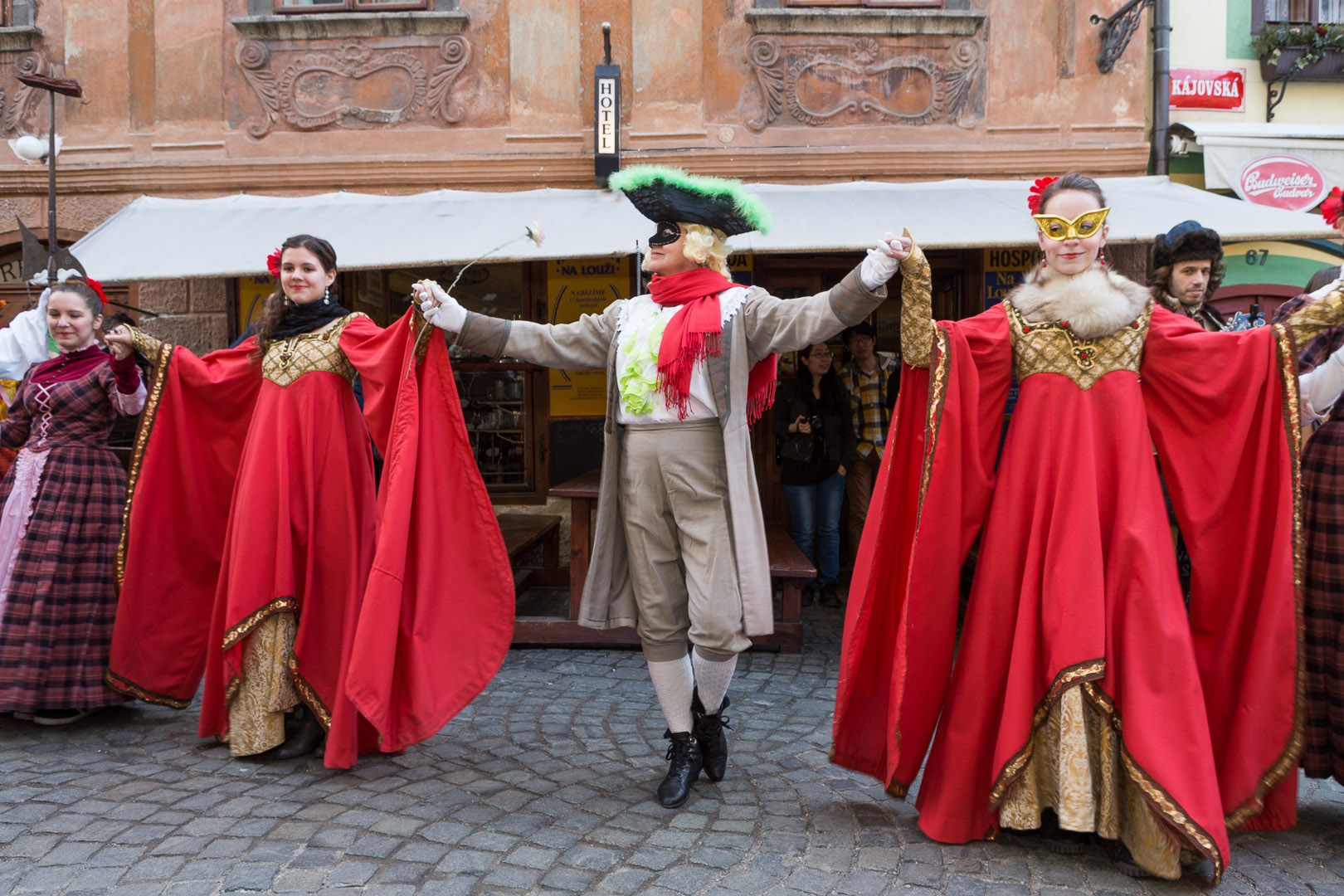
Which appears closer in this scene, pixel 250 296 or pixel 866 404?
pixel 866 404

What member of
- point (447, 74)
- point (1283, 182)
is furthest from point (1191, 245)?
point (447, 74)

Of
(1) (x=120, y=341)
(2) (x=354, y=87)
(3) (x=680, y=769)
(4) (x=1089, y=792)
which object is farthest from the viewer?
(2) (x=354, y=87)

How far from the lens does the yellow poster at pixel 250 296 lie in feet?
23.5

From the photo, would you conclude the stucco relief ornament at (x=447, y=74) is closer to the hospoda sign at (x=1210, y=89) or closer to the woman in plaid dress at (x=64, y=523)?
the woman in plaid dress at (x=64, y=523)

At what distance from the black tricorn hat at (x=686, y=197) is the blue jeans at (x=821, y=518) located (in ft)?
11.1

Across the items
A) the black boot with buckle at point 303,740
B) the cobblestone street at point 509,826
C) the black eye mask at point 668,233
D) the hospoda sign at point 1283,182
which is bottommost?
the cobblestone street at point 509,826

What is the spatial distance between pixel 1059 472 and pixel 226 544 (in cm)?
→ 288

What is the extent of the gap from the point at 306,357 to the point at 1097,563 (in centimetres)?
276

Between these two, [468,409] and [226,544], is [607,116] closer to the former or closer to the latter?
[468,409]

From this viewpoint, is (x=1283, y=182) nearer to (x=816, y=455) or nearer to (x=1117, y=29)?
(x=1117, y=29)

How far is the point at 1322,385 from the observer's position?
2.78 m

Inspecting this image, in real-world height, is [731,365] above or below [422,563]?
above

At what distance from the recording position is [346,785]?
3.14m

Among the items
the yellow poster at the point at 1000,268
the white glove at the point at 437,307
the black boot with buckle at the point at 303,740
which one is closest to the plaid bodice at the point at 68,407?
the black boot with buckle at the point at 303,740
